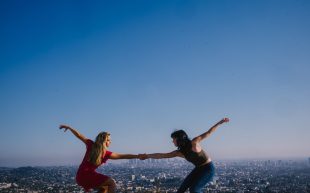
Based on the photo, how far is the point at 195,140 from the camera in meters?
6.24

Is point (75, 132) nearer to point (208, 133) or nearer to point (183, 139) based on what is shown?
point (183, 139)

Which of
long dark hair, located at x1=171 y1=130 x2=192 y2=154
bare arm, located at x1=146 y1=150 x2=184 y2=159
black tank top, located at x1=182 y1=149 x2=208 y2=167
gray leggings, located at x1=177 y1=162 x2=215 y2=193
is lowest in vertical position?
gray leggings, located at x1=177 y1=162 x2=215 y2=193

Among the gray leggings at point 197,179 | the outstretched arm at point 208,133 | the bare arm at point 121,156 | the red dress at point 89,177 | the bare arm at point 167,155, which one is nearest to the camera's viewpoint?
the red dress at point 89,177

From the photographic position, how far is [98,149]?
6.04 metres

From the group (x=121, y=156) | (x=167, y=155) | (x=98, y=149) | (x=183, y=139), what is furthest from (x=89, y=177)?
(x=183, y=139)

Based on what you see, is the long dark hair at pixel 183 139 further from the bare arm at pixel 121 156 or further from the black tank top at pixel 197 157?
the bare arm at pixel 121 156

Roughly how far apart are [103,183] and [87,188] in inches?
13.4

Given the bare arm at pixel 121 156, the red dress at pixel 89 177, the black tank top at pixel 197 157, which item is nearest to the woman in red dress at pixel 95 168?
the red dress at pixel 89 177

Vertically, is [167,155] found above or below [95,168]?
above

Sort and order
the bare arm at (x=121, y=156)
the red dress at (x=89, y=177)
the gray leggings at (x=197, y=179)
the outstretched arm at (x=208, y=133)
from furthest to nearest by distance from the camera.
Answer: the bare arm at (x=121, y=156) < the outstretched arm at (x=208, y=133) < the gray leggings at (x=197, y=179) < the red dress at (x=89, y=177)

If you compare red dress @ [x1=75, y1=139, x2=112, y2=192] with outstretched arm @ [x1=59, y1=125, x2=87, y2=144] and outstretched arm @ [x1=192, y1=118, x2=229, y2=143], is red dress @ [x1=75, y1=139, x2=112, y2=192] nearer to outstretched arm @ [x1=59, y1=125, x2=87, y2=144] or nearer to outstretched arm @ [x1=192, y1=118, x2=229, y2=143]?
outstretched arm @ [x1=59, y1=125, x2=87, y2=144]

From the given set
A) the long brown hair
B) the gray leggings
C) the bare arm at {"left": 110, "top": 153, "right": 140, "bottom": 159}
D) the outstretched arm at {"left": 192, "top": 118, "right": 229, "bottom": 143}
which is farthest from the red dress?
the outstretched arm at {"left": 192, "top": 118, "right": 229, "bottom": 143}

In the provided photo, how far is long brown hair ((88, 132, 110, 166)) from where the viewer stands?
600 centimetres

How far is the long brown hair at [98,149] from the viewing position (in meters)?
6.00
